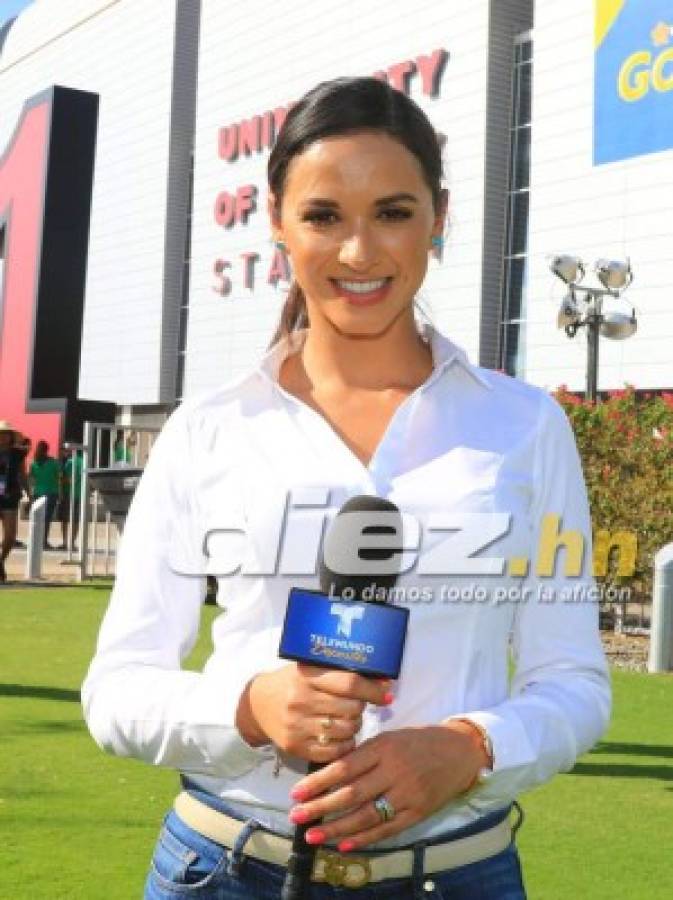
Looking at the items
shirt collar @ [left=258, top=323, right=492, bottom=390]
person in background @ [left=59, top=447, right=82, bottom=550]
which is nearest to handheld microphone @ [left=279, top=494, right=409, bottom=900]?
shirt collar @ [left=258, top=323, right=492, bottom=390]

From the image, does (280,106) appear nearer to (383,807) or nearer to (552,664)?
(552,664)

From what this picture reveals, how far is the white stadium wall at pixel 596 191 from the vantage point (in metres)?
26.3

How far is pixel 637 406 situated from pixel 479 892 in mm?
11852

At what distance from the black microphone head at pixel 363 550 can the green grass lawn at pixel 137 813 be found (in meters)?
3.07

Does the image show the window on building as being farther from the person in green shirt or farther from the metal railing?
the person in green shirt

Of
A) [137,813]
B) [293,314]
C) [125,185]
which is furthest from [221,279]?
[293,314]

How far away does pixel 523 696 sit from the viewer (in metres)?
1.67

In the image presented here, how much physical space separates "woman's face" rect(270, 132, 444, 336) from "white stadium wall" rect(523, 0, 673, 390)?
82.7 ft

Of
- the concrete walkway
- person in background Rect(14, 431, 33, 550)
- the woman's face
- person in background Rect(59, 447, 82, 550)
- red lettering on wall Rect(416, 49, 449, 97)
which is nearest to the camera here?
the woman's face

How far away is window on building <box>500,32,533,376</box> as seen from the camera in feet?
99.7

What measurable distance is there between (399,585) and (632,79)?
2657cm

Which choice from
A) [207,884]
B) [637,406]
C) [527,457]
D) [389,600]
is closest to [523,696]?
[389,600]

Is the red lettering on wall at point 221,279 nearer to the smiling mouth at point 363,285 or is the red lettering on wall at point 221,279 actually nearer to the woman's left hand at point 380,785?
the smiling mouth at point 363,285

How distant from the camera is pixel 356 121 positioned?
5.92 ft
